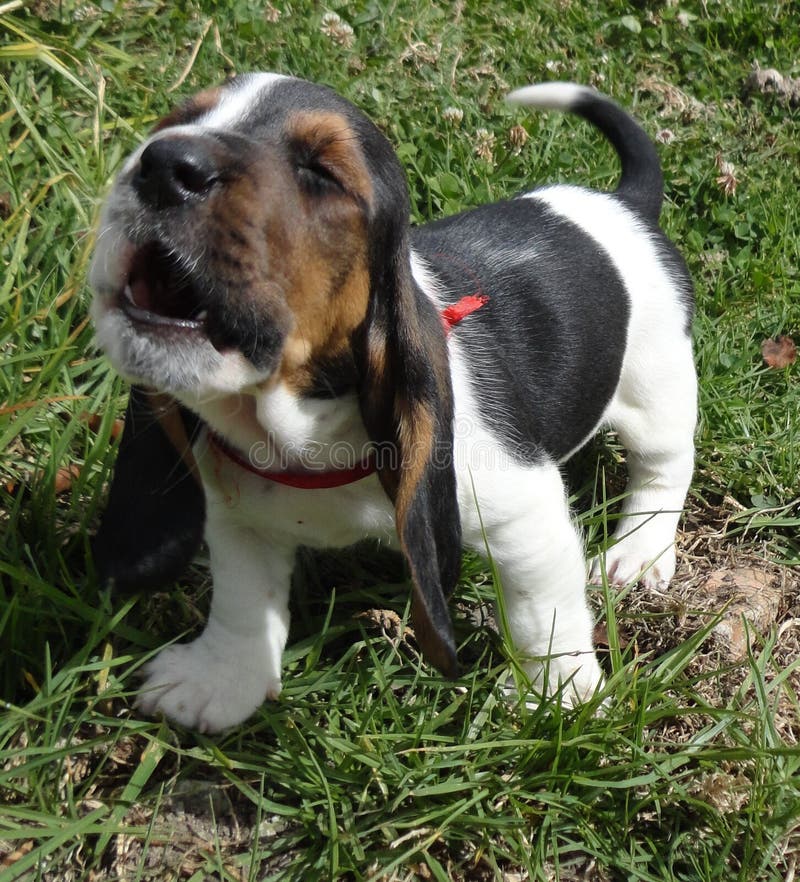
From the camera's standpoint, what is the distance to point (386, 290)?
2.37 meters

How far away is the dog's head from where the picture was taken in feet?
6.73

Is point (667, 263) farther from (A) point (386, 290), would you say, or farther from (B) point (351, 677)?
(B) point (351, 677)

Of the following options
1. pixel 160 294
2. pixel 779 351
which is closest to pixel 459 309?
pixel 160 294

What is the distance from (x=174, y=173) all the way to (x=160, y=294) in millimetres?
306

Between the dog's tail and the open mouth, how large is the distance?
1870mm

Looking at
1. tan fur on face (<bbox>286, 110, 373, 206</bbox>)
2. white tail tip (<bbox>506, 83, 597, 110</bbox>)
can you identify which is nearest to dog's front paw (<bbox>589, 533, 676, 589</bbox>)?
white tail tip (<bbox>506, 83, 597, 110</bbox>)

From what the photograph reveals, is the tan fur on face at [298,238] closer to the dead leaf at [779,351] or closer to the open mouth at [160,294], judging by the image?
the open mouth at [160,294]

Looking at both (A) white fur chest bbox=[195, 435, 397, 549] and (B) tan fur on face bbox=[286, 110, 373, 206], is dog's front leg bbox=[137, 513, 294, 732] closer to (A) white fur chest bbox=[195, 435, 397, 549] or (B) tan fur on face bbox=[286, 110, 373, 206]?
(A) white fur chest bbox=[195, 435, 397, 549]

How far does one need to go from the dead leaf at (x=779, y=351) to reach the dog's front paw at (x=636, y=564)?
107cm

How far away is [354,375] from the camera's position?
241cm

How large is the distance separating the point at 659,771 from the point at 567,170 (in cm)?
287

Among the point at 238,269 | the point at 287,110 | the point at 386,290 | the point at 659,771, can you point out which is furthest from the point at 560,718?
the point at 287,110

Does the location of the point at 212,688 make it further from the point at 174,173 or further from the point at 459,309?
A: the point at 174,173

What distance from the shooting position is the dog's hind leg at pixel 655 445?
3455 millimetres
